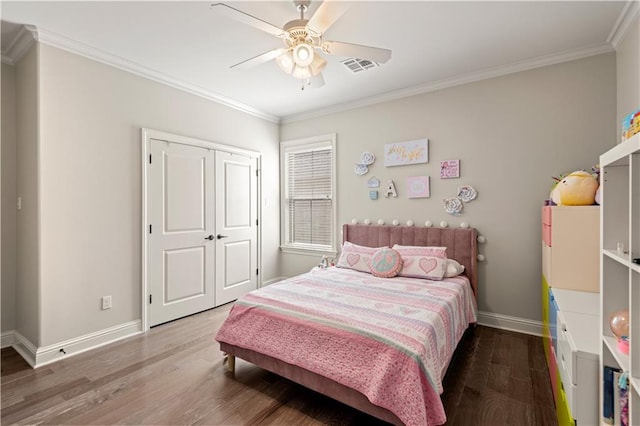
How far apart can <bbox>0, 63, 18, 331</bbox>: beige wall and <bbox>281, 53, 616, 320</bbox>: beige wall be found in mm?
3900

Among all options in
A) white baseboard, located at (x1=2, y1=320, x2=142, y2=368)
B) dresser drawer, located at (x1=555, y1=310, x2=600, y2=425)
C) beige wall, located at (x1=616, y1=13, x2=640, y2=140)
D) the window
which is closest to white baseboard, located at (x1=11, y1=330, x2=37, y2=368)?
white baseboard, located at (x1=2, y1=320, x2=142, y2=368)

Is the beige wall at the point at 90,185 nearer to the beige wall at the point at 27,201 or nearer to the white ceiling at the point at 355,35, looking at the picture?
the beige wall at the point at 27,201

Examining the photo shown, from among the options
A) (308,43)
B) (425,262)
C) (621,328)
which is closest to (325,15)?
(308,43)

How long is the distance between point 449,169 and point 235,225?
283 cm

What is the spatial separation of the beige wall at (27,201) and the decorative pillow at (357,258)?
2.85m

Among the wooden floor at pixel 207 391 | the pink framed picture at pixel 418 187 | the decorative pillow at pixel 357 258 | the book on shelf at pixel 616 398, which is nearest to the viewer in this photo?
the book on shelf at pixel 616 398

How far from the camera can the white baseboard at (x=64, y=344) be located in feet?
8.03

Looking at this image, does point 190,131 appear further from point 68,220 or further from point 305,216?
point 305,216

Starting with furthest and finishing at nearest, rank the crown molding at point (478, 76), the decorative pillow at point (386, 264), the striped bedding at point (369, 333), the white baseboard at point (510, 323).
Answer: the decorative pillow at point (386, 264)
the white baseboard at point (510, 323)
the crown molding at point (478, 76)
the striped bedding at point (369, 333)

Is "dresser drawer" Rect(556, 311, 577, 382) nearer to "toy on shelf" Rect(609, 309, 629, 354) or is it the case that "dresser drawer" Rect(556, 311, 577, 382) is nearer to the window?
"toy on shelf" Rect(609, 309, 629, 354)

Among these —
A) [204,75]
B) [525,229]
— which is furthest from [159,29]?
[525,229]

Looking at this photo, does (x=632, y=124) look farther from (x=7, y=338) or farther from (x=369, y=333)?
(x=7, y=338)

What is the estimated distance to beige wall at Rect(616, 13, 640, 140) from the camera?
6.92 ft

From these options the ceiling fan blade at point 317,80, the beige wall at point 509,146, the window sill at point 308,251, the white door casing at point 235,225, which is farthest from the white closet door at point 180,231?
the beige wall at point 509,146
